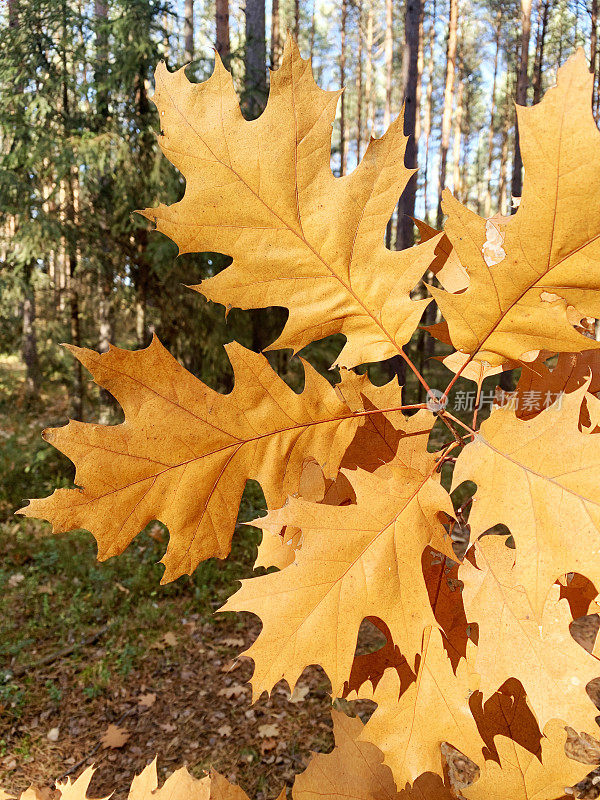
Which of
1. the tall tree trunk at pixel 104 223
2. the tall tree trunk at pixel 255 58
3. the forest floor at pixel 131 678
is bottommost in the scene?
the forest floor at pixel 131 678

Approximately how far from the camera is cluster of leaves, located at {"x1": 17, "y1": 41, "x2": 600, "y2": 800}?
0.41 meters

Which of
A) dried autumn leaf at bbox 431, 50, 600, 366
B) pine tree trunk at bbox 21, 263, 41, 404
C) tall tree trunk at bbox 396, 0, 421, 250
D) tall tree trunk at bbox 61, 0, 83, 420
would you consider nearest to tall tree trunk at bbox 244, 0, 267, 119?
tall tree trunk at bbox 396, 0, 421, 250

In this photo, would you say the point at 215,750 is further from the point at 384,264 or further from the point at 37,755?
the point at 384,264

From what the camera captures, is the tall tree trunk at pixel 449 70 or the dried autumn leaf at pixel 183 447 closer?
the dried autumn leaf at pixel 183 447

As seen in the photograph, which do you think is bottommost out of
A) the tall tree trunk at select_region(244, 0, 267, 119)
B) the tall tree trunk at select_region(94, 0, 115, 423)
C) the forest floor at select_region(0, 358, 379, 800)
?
the forest floor at select_region(0, 358, 379, 800)

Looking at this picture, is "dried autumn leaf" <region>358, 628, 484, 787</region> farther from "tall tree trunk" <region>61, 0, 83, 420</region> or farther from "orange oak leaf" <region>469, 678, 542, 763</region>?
"tall tree trunk" <region>61, 0, 83, 420</region>

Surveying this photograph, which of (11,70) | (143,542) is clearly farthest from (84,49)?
(143,542)

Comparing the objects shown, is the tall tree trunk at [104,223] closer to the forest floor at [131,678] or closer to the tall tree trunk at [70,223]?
the tall tree trunk at [70,223]

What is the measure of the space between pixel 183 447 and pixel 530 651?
0.33 metres

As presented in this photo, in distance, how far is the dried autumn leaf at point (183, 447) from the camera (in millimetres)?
485

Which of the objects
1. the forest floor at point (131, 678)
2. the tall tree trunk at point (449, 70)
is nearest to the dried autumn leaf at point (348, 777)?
the forest floor at point (131, 678)

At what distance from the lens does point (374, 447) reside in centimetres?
57

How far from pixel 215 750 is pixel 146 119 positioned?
20.7 feet

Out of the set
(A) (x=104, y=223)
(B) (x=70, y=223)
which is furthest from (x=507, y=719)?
(B) (x=70, y=223)
